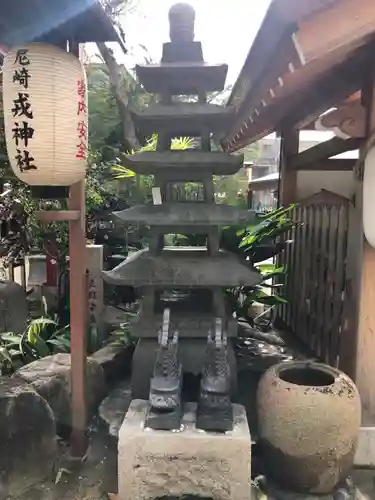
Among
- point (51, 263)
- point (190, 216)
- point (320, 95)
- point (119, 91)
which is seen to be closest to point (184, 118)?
point (190, 216)

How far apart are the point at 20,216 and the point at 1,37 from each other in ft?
9.23

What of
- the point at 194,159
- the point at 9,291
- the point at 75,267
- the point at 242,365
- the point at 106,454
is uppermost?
the point at 194,159

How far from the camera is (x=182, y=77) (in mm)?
3691

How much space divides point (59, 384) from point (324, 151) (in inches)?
146

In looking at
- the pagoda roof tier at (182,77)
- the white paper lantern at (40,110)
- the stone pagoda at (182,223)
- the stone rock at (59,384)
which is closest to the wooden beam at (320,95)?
the pagoda roof tier at (182,77)

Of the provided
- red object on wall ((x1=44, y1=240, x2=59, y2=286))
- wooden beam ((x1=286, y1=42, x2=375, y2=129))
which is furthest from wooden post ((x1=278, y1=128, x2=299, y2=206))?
red object on wall ((x1=44, y1=240, x2=59, y2=286))

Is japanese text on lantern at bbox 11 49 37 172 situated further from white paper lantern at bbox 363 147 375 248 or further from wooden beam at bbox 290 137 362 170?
wooden beam at bbox 290 137 362 170

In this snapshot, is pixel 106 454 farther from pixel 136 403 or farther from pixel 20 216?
pixel 20 216

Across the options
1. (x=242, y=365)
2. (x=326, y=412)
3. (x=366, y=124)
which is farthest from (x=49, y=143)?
(x=242, y=365)

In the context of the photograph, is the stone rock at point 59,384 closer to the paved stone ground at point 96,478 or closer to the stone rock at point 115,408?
the stone rock at point 115,408

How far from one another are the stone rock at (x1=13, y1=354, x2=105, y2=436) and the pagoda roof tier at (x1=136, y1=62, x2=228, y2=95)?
251 centimetres

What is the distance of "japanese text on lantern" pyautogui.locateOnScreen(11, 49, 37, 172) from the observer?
3131 mm

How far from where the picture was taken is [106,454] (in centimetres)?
378

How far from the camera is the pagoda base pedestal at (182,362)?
383 centimetres
